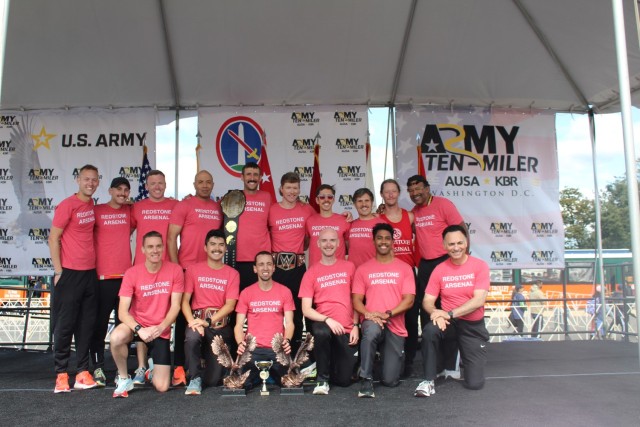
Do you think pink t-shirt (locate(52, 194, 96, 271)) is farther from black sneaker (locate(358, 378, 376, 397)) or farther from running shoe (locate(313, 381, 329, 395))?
black sneaker (locate(358, 378, 376, 397))

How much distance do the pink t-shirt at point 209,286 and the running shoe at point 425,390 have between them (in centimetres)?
151

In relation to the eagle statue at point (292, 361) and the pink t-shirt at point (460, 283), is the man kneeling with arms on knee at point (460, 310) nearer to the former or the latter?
the pink t-shirt at point (460, 283)

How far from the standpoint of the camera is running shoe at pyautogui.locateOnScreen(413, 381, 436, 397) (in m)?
3.76

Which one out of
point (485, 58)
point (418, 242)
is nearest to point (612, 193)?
point (485, 58)

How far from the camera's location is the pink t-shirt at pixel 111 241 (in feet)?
14.8

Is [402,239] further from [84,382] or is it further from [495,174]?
[84,382]

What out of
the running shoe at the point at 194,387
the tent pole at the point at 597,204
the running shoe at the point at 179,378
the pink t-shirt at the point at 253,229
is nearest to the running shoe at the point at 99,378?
the running shoe at the point at 179,378

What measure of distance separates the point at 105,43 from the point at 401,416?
4703 mm

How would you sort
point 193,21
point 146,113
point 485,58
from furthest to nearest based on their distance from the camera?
point 146,113, point 485,58, point 193,21

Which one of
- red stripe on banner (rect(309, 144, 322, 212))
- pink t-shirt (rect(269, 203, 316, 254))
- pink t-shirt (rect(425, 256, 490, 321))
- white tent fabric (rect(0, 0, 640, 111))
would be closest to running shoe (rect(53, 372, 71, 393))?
pink t-shirt (rect(269, 203, 316, 254))

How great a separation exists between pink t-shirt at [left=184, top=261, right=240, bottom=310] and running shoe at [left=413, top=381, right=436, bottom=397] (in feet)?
4.95

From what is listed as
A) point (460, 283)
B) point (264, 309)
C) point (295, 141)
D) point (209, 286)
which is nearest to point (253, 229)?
point (209, 286)

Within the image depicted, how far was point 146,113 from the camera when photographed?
6.48m

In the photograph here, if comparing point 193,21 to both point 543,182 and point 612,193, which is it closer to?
point 543,182
